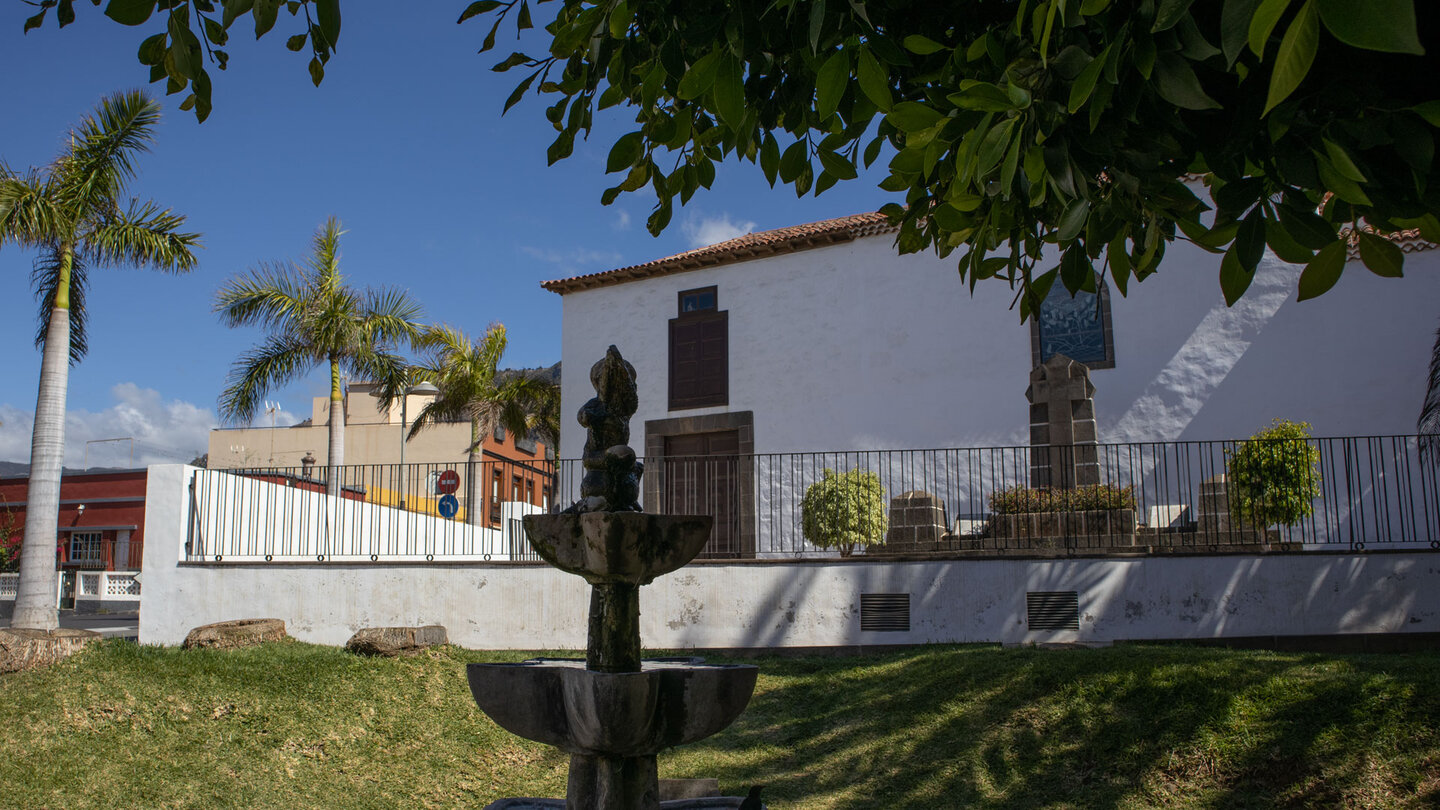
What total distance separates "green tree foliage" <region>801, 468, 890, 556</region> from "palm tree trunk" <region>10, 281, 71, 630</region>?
9274mm

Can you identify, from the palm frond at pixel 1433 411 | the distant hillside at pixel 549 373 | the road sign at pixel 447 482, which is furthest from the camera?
the distant hillside at pixel 549 373

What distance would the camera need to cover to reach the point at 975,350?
54.0 feet

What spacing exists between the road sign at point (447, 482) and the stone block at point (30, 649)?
5448 mm

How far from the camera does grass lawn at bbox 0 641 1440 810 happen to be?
6.56 metres

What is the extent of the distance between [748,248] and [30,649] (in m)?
12.6

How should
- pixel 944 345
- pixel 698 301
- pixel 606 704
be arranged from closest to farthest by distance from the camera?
pixel 606 704 → pixel 944 345 → pixel 698 301

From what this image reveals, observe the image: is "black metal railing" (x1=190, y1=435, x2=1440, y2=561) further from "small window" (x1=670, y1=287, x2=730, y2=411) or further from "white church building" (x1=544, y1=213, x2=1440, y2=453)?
"small window" (x1=670, y1=287, x2=730, y2=411)

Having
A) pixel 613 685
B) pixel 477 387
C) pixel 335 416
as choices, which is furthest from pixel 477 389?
pixel 613 685

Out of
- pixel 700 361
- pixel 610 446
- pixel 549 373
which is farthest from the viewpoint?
pixel 549 373

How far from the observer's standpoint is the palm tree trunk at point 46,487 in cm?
1223

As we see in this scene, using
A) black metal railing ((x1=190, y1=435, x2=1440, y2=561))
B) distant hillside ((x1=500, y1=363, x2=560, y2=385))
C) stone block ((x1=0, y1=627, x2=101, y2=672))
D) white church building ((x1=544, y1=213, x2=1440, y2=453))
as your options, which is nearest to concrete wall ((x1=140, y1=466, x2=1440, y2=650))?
black metal railing ((x1=190, y1=435, x2=1440, y2=561))

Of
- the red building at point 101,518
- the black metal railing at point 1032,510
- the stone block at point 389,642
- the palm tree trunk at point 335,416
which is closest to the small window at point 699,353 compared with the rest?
the black metal railing at point 1032,510

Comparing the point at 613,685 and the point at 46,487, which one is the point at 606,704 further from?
the point at 46,487

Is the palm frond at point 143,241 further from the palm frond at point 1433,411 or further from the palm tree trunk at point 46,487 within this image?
the palm frond at point 1433,411
